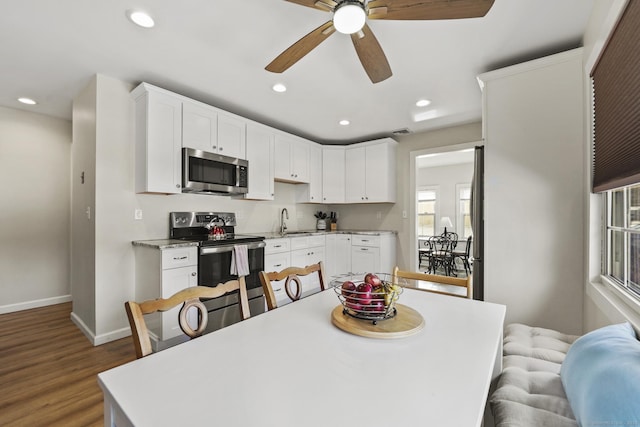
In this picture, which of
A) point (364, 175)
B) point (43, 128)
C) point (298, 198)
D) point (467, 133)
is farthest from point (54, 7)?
point (467, 133)

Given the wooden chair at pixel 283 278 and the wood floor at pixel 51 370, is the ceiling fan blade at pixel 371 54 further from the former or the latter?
the wood floor at pixel 51 370

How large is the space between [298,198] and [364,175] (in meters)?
1.15

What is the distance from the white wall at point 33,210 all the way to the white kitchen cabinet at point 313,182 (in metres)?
3.26

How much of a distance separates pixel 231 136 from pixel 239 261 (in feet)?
4.85

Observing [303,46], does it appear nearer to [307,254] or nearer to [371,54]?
[371,54]

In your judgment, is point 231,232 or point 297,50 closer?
point 297,50

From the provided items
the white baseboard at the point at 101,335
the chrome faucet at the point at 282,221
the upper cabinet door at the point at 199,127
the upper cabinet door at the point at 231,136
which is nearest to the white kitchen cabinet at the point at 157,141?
the upper cabinet door at the point at 199,127

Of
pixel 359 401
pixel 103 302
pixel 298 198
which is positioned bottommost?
pixel 103 302

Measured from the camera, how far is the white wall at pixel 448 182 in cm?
720

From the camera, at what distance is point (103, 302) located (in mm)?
2635

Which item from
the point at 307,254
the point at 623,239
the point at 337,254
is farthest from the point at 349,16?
the point at 337,254

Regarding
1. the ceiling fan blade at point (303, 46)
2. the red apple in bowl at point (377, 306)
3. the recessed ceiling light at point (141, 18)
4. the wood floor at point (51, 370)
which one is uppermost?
the recessed ceiling light at point (141, 18)

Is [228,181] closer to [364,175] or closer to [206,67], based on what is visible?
[206,67]

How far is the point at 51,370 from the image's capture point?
216 cm
